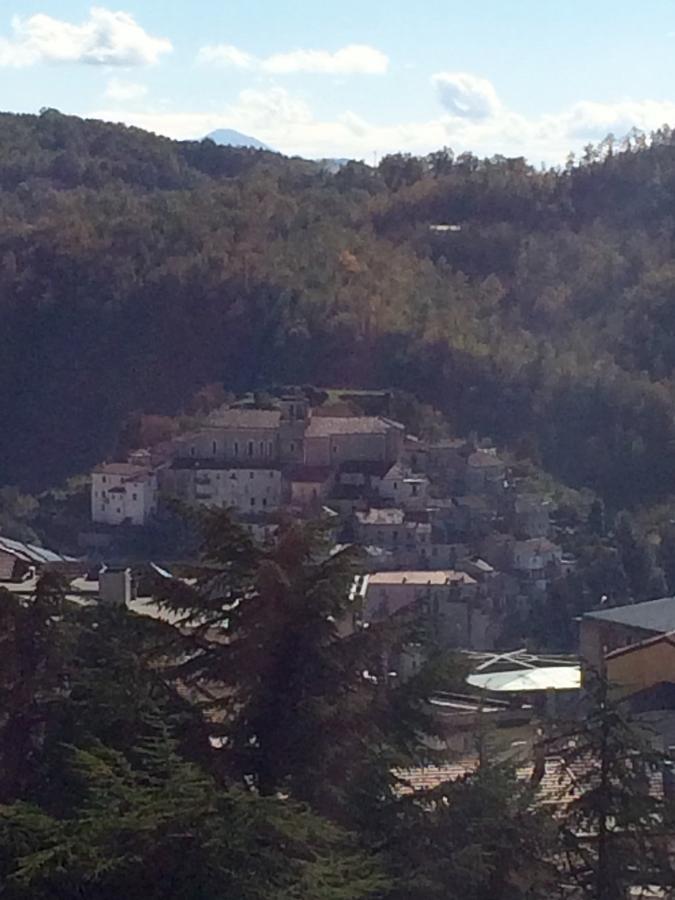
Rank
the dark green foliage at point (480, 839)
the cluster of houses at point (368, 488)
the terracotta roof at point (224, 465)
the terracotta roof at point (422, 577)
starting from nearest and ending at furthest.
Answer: the dark green foliage at point (480, 839) → the terracotta roof at point (422, 577) → the cluster of houses at point (368, 488) → the terracotta roof at point (224, 465)

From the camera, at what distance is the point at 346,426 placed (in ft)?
128

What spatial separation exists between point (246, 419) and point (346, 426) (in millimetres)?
2259

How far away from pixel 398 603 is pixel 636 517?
34.4 feet

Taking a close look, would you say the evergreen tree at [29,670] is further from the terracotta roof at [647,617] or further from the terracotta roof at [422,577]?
the terracotta roof at [422,577]

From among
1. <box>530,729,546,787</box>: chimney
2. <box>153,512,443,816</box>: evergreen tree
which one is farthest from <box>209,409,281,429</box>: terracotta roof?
<box>153,512,443,816</box>: evergreen tree

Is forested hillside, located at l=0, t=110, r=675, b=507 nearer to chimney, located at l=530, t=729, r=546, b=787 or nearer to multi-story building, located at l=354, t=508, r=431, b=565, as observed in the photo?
multi-story building, located at l=354, t=508, r=431, b=565

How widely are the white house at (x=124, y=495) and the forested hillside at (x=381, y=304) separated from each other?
9.66 m

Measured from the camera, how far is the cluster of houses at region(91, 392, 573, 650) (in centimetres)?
3428

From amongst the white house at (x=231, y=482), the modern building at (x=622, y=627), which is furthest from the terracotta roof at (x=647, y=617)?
the white house at (x=231, y=482)

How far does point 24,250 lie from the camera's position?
6019 cm

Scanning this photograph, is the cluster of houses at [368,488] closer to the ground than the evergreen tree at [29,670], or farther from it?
closer to the ground

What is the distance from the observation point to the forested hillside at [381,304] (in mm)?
45062

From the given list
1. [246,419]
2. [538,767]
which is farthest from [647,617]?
[246,419]

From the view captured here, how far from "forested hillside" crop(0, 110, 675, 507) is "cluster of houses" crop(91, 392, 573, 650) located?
14.6 feet
